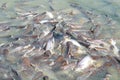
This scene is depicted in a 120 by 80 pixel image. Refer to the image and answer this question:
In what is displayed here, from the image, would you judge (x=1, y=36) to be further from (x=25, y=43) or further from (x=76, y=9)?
(x=76, y=9)

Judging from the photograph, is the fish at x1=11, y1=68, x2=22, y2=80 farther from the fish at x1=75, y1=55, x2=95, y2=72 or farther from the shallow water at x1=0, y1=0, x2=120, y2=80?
the shallow water at x1=0, y1=0, x2=120, y2=80

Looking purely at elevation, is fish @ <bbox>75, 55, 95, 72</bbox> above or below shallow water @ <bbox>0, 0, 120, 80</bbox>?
above

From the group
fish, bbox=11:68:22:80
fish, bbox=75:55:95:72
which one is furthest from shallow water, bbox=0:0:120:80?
fish, bbox=11:68:22:80

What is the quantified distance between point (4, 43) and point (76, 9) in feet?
8.04

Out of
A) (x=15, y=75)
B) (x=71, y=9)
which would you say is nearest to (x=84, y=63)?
(x=15, y=75)

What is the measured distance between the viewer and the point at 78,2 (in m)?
8.62

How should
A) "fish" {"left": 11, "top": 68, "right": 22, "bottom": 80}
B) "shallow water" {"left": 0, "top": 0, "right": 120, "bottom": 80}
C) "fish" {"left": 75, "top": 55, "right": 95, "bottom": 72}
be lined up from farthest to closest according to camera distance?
"shallow water" {"left": 0, "top": 0, "right": 120, "bottom": 80}
"fish" {"left": 75, "top": 55, "right": 95, "bottom": 72}
"fish" {"left": 11, "top": 68, "right": 22, "bottom": 80}

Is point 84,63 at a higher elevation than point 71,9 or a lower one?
higher

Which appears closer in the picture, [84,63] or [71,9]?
[84,63]

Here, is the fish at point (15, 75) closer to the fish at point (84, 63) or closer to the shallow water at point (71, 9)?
the fish at point (84, 63)

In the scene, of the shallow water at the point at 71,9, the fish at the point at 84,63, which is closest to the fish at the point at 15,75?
the fish at the point at 84,63

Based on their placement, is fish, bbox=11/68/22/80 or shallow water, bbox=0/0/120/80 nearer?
fish, bbox=11/68/22/80

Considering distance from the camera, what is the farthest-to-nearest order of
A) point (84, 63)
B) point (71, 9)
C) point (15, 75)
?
point (71, 9) → point (84, 63) → point (15, 75)

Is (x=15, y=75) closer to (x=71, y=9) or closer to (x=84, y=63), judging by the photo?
(x=84, y=63)
